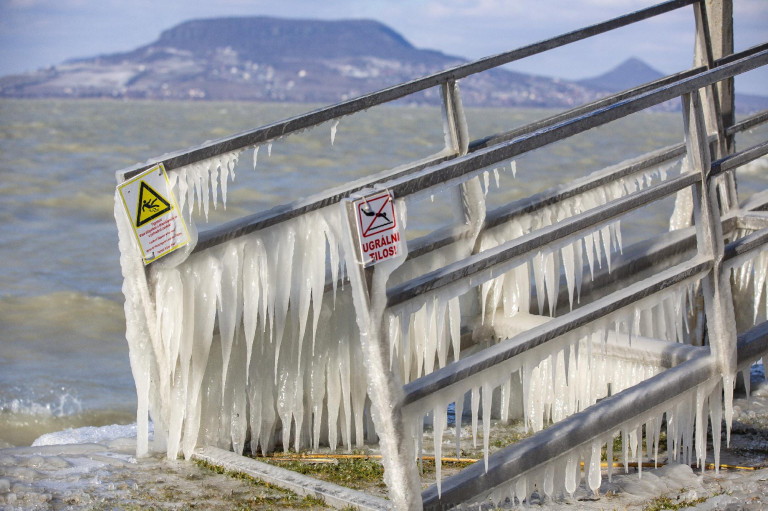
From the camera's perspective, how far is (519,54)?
4418 millimetres

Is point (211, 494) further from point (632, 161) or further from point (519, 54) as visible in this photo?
point (632, 161)

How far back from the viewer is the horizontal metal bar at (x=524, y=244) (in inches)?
106

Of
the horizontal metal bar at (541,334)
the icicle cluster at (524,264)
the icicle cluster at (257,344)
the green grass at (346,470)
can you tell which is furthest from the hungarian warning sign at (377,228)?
the icicle cluster at (524,264)

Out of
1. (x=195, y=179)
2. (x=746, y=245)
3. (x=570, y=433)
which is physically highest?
(x=195, y=179)

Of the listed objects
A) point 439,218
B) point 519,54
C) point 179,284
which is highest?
point 519,54

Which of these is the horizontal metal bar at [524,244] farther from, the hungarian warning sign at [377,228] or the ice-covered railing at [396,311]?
the hungarian warning sign at [377,228]

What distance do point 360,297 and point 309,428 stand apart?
1.74 metres

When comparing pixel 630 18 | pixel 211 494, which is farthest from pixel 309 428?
pixel 630 18

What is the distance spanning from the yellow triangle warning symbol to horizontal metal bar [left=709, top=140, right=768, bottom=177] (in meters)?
2.06

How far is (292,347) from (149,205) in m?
0.93

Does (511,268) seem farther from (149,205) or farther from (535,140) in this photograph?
(149,205)

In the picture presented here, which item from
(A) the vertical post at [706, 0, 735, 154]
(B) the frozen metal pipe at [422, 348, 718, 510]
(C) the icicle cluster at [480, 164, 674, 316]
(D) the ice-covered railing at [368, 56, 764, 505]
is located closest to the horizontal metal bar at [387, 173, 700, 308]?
(D) the ice-covered railing at [368, 56, 764, 505]

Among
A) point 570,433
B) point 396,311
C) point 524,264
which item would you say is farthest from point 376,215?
point 524,264

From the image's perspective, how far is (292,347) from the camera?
3.98 meters
